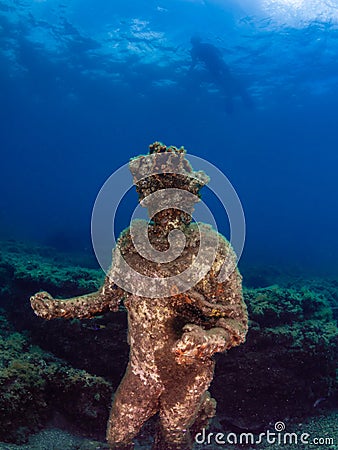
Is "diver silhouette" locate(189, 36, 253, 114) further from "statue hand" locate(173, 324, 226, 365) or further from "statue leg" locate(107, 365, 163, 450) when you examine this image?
"statue hand" locate(173, 324, 226, 365)

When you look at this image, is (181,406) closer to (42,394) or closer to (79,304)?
(79,304)

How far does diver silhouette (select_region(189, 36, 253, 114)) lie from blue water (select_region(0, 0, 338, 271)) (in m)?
0.70

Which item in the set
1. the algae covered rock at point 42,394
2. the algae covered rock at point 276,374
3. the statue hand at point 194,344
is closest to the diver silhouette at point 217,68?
the algae covered rock at point 276,374

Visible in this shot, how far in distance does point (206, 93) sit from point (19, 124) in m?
67.8

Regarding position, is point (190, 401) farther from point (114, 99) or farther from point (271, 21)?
point (114, 99)

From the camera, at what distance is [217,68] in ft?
144

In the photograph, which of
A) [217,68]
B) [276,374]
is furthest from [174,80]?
[276,374]

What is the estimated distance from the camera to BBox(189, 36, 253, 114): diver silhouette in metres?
39.9

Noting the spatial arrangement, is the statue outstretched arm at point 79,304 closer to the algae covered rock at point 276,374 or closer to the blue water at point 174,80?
the algae covered rock at point 276,374

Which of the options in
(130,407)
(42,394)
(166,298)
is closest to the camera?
(166,298)

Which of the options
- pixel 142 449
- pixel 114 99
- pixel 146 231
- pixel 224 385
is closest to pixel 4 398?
pixel 142 449

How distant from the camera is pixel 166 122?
76.6 metres

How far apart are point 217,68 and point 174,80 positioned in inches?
334

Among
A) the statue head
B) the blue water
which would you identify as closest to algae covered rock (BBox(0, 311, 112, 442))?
the statue head
